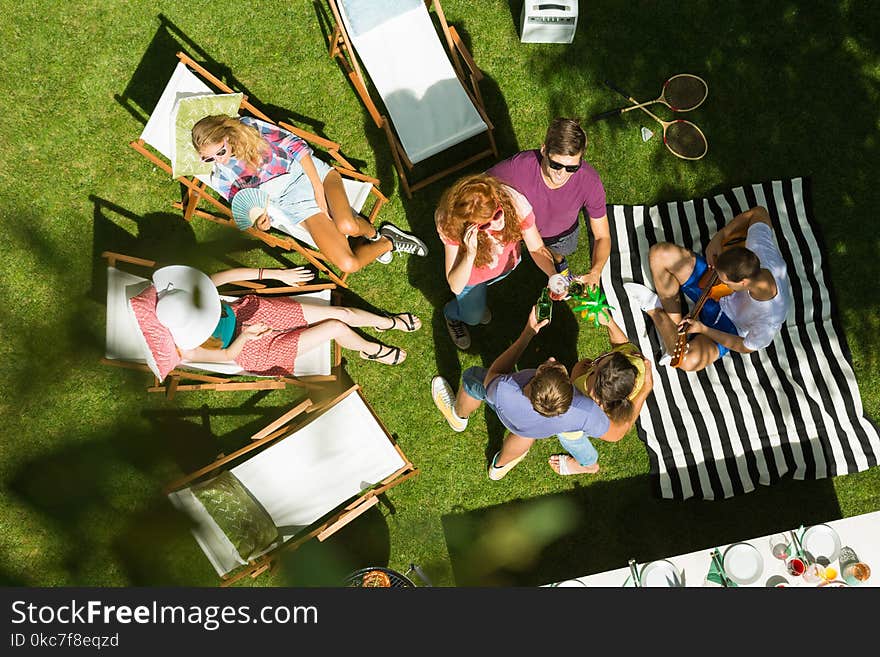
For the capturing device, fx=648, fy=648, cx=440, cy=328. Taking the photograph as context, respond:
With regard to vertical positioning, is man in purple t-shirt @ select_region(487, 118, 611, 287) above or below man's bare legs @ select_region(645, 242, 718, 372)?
above

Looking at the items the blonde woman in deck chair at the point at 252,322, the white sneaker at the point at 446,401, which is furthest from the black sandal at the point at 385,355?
the white sneaker at the point at 446,401

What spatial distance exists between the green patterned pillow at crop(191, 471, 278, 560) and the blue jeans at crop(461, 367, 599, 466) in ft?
5.22

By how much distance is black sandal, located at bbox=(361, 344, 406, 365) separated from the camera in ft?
15.7

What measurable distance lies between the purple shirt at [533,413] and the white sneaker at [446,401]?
1066 mm

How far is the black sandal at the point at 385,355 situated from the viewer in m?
4.79

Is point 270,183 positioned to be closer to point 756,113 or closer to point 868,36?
point 756,113

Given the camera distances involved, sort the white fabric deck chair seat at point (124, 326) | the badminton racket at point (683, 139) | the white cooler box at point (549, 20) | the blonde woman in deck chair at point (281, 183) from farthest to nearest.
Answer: the badminton racket at point (683, 139) → the white cooler box at point (549, 20) → the white fabric deck chair seat at point (124, 326) → the blonde woman in deck chair at point (281, 183)

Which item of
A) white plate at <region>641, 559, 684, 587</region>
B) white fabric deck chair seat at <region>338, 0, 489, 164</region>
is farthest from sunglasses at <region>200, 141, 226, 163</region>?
white plate at <region>641, 559, 684, 587</region>

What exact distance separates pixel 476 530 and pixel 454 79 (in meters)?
3.37

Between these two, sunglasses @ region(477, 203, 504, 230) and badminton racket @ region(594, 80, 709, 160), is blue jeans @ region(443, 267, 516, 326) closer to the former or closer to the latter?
sunglasses @ region(477, 203, 504, 230)

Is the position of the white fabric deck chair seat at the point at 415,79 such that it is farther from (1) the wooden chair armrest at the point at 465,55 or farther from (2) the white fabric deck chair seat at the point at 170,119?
(2) the white fabric deck chair seat at the point at 170,119

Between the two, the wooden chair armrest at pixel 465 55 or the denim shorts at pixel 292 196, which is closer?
the denim shorts at pixel 292 196

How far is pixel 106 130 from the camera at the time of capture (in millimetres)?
5180

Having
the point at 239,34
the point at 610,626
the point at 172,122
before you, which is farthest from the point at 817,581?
the point at 239,34
